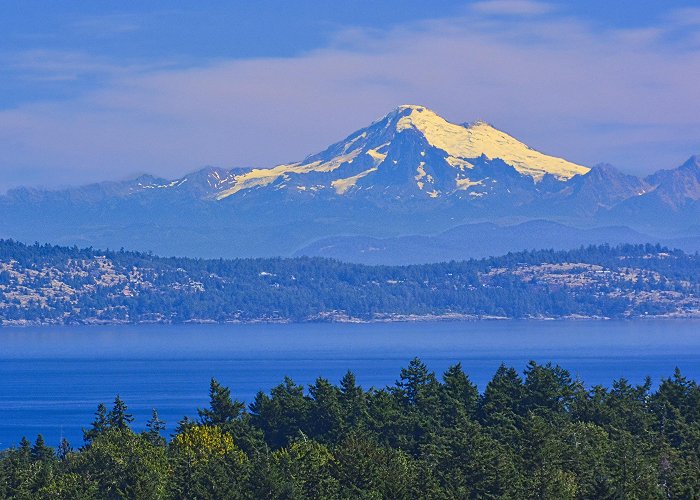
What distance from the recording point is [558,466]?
247 feet

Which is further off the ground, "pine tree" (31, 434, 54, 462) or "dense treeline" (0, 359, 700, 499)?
"dense treeline" (0, 359, 700, 499)

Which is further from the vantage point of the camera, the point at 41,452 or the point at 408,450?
the point at 41,452

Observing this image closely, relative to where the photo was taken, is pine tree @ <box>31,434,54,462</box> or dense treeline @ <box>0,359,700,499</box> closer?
dense treeline @ <box>0,359,700,499</box>

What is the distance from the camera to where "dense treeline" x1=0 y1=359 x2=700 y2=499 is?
228 ft

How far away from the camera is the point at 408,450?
89562 mm

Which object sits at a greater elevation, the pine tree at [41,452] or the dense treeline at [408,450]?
the dense treeline at [408,450]

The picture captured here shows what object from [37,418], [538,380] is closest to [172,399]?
[37,418]

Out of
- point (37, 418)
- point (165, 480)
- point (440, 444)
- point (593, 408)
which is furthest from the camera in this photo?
point (37, 418)

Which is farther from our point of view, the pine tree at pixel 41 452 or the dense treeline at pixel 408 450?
the pine tree at pixel 41 452

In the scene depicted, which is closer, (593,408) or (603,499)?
(603,499)

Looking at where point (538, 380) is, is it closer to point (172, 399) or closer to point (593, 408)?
point (593, 408)

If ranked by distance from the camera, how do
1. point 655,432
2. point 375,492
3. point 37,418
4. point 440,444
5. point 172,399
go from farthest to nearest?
point 172,399
point 37,418
point 655,432
point 440,444
point 375,492

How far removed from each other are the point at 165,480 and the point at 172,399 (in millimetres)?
124498

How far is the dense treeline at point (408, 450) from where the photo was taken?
6962cm
